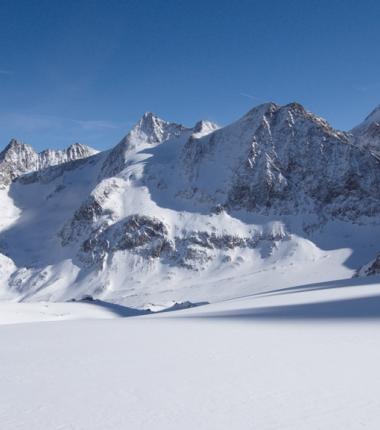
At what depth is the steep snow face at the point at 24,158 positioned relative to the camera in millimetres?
174250

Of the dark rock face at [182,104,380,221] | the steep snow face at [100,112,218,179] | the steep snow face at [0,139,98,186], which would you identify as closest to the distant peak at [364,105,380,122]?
the dark rock face at [182,104,380,221]

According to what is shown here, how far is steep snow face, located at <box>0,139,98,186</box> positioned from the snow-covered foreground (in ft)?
545

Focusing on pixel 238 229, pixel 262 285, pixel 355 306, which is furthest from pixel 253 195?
pixel 355 306

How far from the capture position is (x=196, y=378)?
311 inches

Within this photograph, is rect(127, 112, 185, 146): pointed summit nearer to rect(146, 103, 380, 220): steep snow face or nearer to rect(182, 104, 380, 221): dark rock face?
rect(146, 103, 380, 220): steep snow face

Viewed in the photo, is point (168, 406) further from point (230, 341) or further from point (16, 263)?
point (16, 263)

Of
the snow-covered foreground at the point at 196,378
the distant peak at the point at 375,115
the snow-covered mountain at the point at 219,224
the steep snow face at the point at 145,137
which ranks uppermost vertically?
the distant peak at the point at 375,115

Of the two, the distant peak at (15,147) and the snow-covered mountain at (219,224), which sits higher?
the distant peak at (15,147)

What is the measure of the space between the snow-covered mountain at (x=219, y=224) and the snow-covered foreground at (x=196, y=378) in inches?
2594

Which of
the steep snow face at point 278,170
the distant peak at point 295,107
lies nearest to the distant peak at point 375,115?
the steep snow face at point 278,170

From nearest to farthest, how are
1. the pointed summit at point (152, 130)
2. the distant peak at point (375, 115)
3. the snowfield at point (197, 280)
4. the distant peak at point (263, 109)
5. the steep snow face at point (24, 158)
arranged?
1. the snowfield at point (197, 280)
2. the distant peak at point (263, 109)
3. the pointed summit at point (152, 130)
4. the distant peak at point (375, 115)
5. the steep snow face at point (24, 158)

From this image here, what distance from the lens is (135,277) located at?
96.4m

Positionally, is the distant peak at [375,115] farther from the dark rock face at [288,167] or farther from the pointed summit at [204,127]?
the pointed summit at [204,127]

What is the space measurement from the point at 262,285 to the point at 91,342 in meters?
72.0
